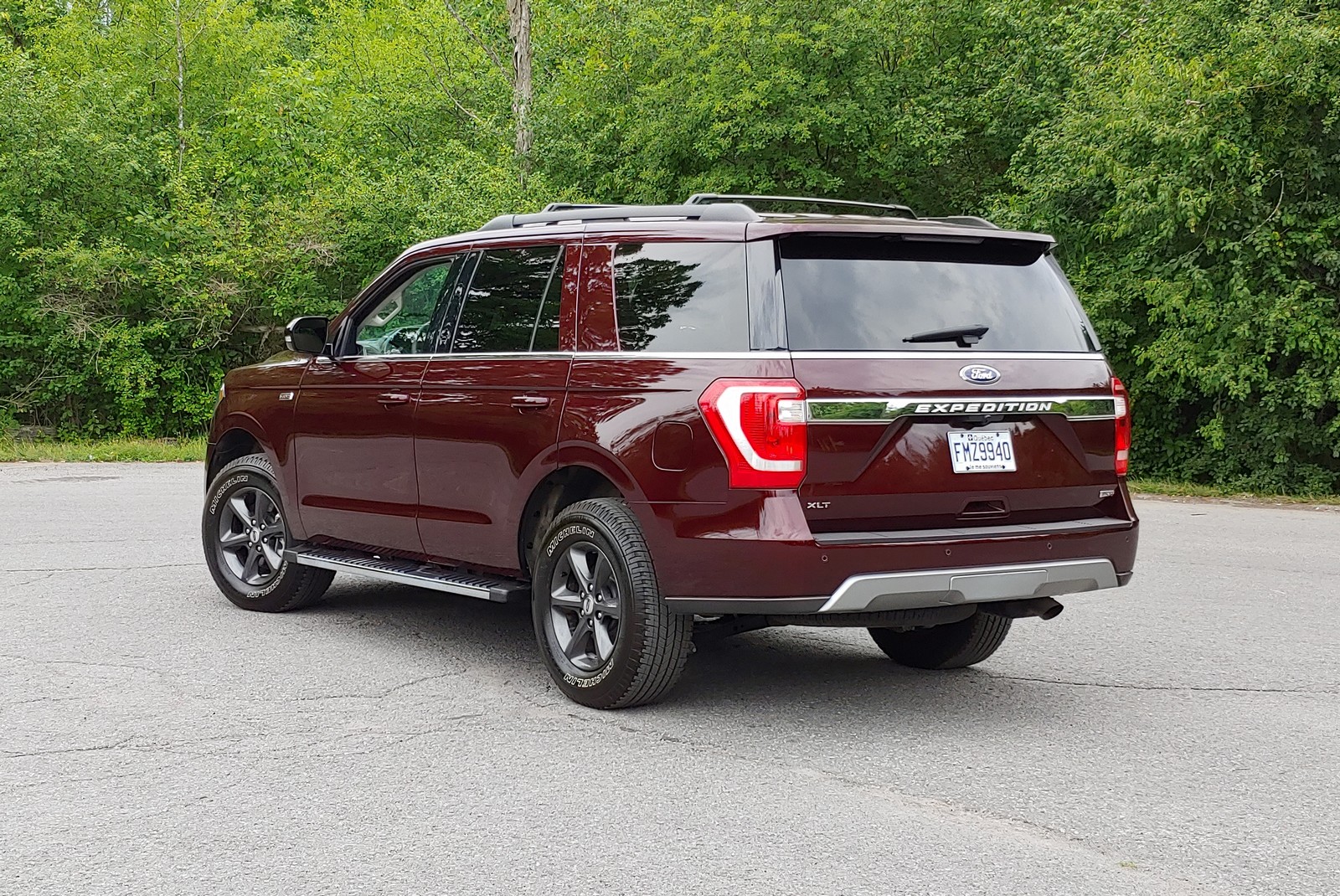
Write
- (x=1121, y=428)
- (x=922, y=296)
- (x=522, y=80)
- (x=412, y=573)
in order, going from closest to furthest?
(x=922, y=296), (x=1121, y=428), (x=412, y=573), (x=522, y=80)

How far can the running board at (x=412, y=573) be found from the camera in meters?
6.10

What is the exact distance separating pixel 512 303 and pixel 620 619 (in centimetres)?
167

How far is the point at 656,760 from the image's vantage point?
16.1 ft

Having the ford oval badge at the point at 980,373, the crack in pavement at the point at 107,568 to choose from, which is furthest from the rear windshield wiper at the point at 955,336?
the crack in pavement at the point at 107,568

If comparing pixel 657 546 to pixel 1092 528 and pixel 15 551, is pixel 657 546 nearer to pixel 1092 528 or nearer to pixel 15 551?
pixel 1092 528

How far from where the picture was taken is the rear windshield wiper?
5367mm

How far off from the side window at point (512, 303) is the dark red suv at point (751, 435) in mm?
13

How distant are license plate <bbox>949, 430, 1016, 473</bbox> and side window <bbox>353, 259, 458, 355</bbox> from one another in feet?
8.77

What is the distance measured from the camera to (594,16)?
27.8 m

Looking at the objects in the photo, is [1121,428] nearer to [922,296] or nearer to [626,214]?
[922,296]

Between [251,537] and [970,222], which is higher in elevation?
[970,222]

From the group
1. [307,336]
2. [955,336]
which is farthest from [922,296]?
[307,336]

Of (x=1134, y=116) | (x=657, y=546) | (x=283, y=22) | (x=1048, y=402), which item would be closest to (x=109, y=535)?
(x=657, y=546)

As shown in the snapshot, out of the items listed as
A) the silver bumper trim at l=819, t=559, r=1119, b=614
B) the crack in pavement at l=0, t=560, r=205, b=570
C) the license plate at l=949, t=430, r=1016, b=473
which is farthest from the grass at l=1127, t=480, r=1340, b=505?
the license plate at l=949, t=430, r=1016, b=473
